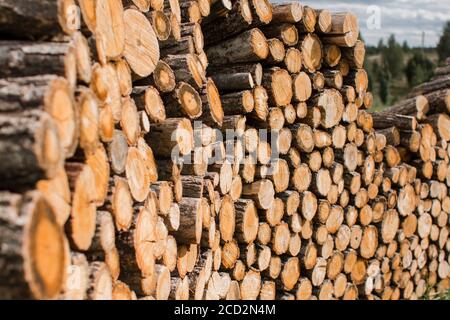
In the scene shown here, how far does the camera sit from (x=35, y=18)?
1.76 metres

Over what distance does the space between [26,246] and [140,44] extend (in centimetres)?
138

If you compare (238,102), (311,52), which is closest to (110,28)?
(238,102)

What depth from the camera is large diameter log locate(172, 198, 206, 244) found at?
9.28ft

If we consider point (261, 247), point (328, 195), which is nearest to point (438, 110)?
point (328, 195)

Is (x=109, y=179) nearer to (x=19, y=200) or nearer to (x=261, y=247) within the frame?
(x=19, y=200)

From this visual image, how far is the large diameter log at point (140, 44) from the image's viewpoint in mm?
2475

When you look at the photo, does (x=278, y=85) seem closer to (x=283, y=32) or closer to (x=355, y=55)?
(x=283, y=32)

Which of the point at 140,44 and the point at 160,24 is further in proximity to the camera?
the point at 160,24

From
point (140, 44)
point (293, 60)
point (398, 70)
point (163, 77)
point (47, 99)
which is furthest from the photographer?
point (398, 70)

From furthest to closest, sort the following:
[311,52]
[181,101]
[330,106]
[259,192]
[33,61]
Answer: [330,106]
[311,52]
[259,192]
[181,101]
[33,61]

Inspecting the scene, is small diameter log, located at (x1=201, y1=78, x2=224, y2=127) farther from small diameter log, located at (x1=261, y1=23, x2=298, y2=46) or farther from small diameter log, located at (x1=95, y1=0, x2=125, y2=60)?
small diameter log, located at (x1=95, y1=0, x2=125, y2=60)

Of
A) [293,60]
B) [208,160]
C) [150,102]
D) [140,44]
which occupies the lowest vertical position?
[208,160]

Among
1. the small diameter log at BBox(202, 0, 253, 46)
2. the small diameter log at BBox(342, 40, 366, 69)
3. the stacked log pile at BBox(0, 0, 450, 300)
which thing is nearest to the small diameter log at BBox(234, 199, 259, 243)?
the stacked log pile at BBox(0, 0, 450, 300)
